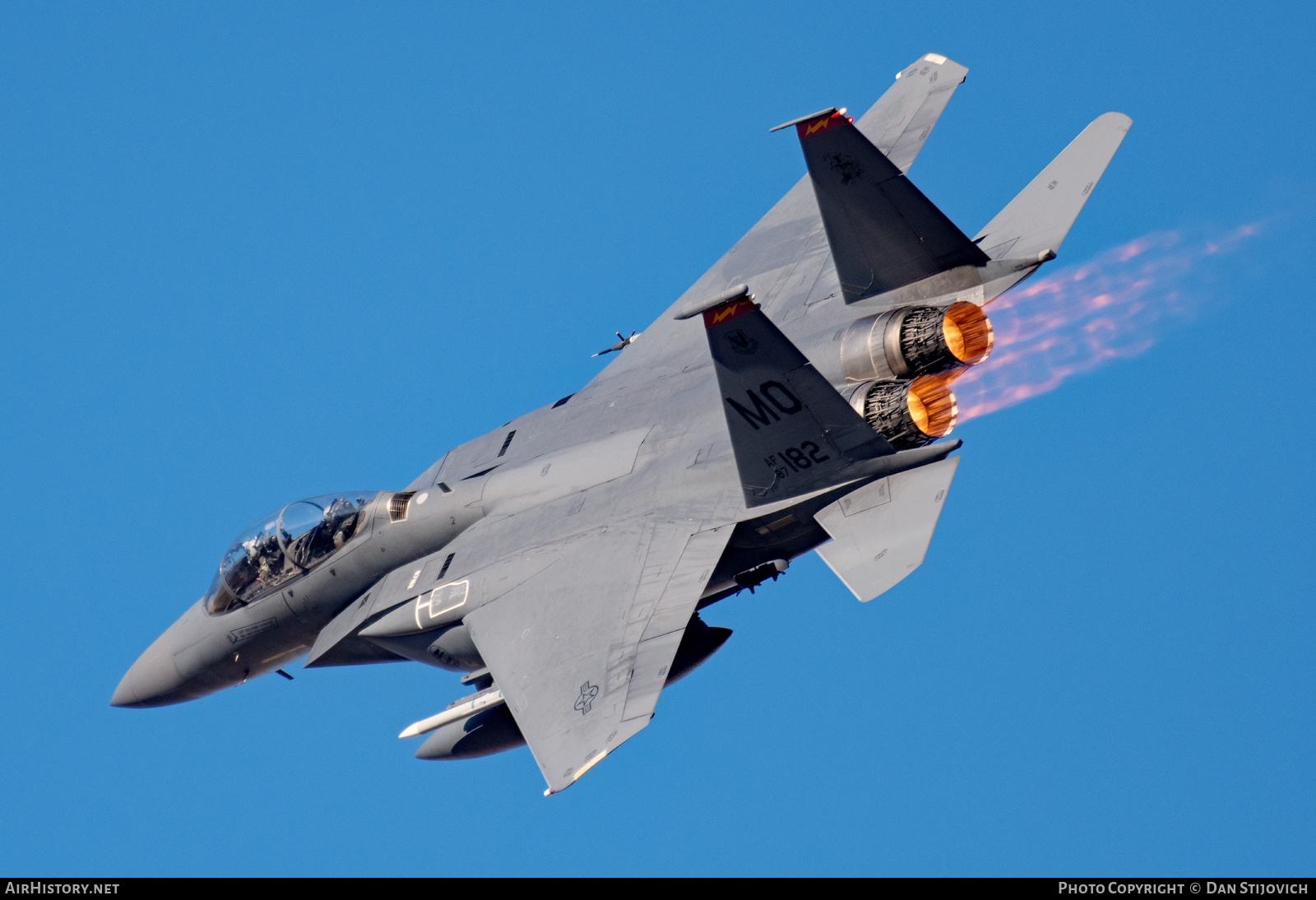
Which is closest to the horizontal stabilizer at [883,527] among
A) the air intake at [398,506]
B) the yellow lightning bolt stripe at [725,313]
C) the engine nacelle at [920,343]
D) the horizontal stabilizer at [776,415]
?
the horizontal stabilizer at [776,415]

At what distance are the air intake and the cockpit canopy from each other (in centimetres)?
32

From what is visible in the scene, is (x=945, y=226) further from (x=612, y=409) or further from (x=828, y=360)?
(x=612, y=409)

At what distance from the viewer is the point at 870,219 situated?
17.9m

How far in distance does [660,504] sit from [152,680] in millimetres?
7584

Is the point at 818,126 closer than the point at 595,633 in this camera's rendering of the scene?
Yes

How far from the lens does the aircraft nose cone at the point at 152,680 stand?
21469 millimetres

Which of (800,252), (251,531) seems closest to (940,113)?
(800,252)

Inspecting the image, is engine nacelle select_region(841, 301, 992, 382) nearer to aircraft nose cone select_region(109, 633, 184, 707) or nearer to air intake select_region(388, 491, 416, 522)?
air intake select_region(388, 491, 416, 522)

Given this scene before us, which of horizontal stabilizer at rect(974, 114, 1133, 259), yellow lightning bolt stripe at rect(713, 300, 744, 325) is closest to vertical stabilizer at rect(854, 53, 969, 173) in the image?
horizontal stabilizer at rect(974, 114, 1133, 259)

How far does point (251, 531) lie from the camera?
2086cm

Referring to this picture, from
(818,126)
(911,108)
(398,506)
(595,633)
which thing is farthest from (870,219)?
→ (398,506)

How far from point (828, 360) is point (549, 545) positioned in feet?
11.8

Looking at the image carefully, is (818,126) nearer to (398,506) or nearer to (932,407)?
(932,407)

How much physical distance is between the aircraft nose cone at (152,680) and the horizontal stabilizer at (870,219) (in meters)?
9.64
